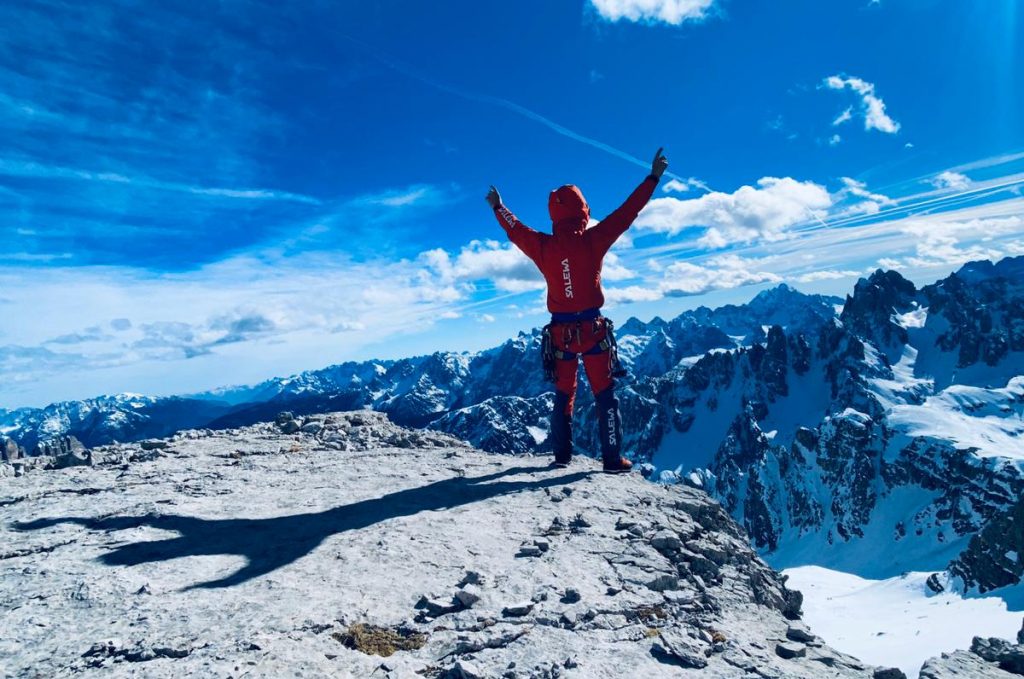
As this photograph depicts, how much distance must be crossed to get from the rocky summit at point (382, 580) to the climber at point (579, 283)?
2232 millimetres

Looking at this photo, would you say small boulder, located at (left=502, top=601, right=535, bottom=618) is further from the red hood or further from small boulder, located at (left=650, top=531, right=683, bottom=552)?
the red hood

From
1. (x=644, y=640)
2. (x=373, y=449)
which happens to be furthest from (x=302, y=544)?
(x=373, y=449)

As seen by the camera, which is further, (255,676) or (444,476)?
(444,476)

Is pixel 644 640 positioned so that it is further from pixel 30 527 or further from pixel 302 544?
pixel 30 527

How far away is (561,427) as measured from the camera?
1411 cm

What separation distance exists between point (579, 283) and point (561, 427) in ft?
12.0

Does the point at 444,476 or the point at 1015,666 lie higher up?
the point at 444,476

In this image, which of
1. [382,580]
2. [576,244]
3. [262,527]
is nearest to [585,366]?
[576,244]

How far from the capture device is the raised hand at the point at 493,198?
14.0 meters

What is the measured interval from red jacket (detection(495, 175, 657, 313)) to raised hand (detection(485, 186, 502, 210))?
1.26 m

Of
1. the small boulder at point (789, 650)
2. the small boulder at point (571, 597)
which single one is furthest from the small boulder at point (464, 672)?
the small boulder at point (789, 650)

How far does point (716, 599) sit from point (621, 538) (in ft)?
5.79

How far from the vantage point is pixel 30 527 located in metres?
9.34

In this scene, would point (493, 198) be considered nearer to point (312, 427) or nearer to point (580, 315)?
point (580, 315)
